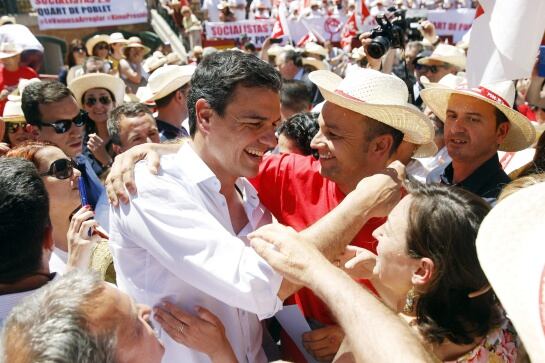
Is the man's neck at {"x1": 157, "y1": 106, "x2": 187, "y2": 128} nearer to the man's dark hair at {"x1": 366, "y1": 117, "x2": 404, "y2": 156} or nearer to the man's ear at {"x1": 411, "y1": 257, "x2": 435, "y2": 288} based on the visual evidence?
the man's dark hair at {"x1": 366, "y1": 117, "x2": 404, "y2": 156}

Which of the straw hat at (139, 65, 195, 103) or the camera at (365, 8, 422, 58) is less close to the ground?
the camera at (365, 8, 422, 58)

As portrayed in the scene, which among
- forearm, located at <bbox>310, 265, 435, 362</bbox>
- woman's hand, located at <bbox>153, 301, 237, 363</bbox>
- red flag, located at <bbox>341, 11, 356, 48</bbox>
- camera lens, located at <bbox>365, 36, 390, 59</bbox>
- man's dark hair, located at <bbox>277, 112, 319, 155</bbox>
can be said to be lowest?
red flag, located at <bbox>341, 11, 356, 48</bbox>

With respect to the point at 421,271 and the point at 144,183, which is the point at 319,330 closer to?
the point at 421,271

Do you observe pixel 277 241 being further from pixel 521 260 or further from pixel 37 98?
pixel 37 98

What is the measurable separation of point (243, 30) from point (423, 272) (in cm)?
1250

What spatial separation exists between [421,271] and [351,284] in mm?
359

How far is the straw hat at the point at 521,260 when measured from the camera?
102 cm

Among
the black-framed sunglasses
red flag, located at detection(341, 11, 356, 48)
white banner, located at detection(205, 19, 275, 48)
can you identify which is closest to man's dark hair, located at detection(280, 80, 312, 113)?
the black-framed sunglasses

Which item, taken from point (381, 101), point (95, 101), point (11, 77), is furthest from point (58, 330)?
point (11, 77)

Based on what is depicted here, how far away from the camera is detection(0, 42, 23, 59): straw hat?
24.3 ft

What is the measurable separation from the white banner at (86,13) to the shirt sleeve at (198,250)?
10617 mm

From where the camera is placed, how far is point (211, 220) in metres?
1.94

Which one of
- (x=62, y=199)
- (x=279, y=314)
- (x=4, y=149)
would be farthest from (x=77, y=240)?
(x=4, y=149)

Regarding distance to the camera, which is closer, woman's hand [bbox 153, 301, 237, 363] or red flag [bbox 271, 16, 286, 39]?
woman's hand [bbox 153, 301, 237, 363]
